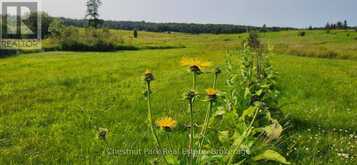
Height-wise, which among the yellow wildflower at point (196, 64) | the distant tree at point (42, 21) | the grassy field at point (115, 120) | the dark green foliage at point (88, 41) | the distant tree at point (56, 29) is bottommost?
the grassy field at point (115, 120)

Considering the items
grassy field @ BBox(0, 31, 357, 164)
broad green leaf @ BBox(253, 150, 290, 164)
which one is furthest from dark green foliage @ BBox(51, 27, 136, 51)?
broad green leaf @ BBox(253, 150, 290, 164)

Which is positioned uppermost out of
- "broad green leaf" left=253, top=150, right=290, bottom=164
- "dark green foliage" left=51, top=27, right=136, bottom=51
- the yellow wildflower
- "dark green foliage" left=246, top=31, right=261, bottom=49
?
"dark green foliage" left=51, top=27, right=136, bottom=51

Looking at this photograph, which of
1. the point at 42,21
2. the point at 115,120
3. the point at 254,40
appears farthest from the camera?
the point at 42,21

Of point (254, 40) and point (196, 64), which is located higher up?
point (254, 40)

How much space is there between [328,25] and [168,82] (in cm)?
→ 13376

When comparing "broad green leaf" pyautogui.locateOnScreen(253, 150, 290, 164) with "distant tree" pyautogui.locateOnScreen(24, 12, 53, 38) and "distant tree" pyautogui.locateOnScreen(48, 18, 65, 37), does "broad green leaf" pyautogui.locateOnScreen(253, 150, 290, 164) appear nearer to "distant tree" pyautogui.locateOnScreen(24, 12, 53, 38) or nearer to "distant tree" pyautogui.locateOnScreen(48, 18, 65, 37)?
"distant tree" pyautogui.locateOnScreen(48, 18, 65, 37)

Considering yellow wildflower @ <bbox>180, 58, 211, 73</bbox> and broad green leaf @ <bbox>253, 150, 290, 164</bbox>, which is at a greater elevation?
yellow wildflower @ <bbox>180, 58, 211, 73</bbox>

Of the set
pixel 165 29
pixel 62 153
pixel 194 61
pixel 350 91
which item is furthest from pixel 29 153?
pixel 165 29

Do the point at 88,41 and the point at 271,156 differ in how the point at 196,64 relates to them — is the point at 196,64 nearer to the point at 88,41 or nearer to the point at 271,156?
the point at 271,156

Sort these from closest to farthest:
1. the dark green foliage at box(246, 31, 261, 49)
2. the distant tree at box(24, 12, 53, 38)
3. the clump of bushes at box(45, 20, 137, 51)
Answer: the dark green foliage at box(246, 31, 261, 49)
the clump of bushes at box(45, 20, 137, 51)
the distant tree at box(24, 12, 53, 38)

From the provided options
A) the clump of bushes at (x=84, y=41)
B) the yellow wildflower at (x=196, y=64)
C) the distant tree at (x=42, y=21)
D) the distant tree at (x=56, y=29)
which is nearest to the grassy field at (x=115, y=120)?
the yellow wildflower at (x=196, y=64)

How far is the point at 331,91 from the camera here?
14539 millimetres

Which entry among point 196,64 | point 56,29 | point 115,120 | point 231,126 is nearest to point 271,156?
point 196,64

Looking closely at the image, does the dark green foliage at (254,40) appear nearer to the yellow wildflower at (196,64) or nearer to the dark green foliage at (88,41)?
the yellow wildflower at (196,64)
